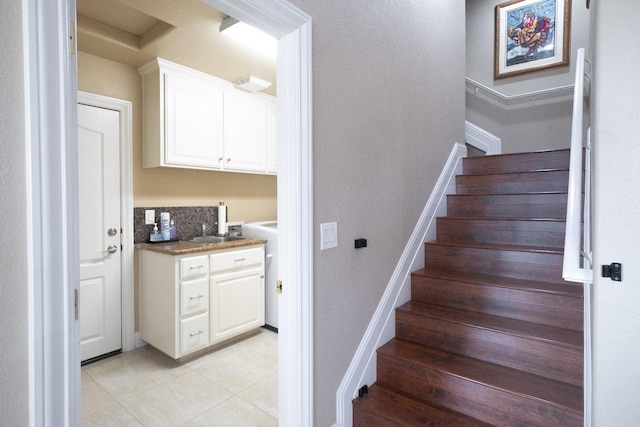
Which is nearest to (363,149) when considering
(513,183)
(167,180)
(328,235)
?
(328,235)

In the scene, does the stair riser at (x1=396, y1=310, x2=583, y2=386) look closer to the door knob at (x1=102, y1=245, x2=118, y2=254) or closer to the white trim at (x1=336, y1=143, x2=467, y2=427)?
the white trim at (x1=336, y1=143, x2=467, y2=427)

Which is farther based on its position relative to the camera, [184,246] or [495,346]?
[184,246]

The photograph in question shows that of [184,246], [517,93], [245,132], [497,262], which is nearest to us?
[497,262]

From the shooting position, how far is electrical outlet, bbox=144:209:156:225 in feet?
9.63

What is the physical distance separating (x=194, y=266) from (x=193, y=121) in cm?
128

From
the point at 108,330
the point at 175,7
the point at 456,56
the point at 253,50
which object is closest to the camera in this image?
the point at 175,7

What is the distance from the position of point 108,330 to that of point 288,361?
2.11m

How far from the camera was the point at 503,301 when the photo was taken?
1948mm

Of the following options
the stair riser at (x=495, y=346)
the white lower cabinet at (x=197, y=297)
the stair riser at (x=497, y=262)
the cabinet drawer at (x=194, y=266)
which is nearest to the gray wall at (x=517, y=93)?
the stair riser at (x=497, y=262)

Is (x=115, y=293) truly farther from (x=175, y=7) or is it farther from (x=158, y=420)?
(x=175, y=7)

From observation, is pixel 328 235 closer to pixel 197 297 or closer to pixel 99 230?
pixel 197 297

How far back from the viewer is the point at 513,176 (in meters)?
2.62

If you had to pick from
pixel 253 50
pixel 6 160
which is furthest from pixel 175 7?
pixel 6 160

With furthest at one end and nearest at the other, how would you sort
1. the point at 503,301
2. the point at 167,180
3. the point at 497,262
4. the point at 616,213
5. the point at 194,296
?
the point at 167,180
the point at 194,296
the point at 497,262
the point at 503,301
the point at 616,213
